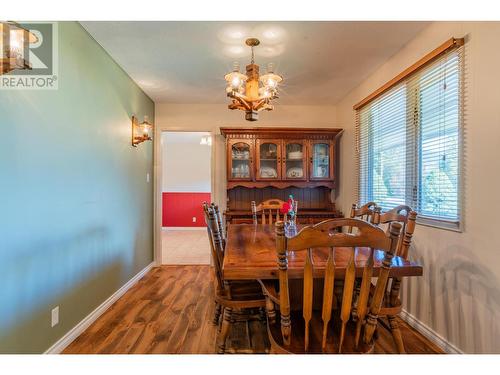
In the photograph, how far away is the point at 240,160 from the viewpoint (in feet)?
12.7

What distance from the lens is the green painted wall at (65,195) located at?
1517mm

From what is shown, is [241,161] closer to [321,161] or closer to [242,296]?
[321,161]

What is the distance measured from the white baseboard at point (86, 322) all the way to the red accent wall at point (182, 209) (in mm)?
3930

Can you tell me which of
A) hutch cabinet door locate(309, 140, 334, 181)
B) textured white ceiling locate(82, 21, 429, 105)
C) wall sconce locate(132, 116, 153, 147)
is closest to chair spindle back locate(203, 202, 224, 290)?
textured white ceiling locate(82, 21, 429, 105)

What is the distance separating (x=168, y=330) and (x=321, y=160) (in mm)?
2868

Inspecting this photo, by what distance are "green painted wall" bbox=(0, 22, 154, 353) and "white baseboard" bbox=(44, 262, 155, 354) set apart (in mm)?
48

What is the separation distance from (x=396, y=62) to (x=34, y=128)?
2.96 meters

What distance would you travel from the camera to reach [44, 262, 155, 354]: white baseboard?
1.85 metres

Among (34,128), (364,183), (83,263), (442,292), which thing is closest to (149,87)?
(34,128)

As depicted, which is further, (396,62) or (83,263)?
(396,62)

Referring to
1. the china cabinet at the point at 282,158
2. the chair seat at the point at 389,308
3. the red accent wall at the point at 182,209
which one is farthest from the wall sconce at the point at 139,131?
the red accent wall at the point at 182,209

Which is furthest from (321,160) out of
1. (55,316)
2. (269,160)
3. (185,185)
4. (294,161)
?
(185,185)
